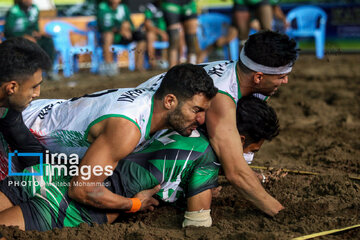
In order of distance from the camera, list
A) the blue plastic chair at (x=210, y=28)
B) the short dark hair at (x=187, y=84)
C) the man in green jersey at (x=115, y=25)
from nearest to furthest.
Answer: the short dark hair at (x=187, y=84), the man in green jersey at (x=115, y=25), the blue plastic chair at (x=210, y=28)

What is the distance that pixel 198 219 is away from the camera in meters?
3.14

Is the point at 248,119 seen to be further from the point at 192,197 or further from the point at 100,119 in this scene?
the point at 100,119

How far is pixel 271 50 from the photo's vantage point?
11.3 ft

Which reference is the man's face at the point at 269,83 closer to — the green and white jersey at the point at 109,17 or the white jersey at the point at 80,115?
the white jersey at the point at 80,115

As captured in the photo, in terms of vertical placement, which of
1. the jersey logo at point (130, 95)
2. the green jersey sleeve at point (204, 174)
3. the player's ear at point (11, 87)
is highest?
the player's ear at point (11, 87)

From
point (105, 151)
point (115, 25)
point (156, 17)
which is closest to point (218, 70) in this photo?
point (105, 151)

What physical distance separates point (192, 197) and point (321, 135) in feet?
11.1

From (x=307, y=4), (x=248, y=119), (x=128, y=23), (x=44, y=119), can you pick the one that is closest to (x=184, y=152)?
(x=248, y=119)

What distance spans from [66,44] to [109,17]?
1.19m

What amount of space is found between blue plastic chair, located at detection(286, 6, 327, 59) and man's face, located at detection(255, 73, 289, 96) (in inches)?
375

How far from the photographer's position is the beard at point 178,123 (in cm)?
313

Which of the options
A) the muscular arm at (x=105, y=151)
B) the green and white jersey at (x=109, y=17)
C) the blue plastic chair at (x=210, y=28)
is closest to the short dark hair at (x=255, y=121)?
the muscular arm at (x=105, y=151)

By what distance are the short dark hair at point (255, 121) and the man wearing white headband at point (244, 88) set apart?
4.1 inches

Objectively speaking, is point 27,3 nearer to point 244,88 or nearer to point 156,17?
point 156,17
